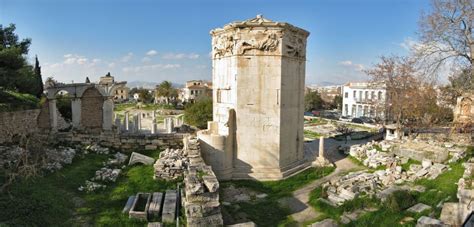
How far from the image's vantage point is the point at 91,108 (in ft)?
60.9

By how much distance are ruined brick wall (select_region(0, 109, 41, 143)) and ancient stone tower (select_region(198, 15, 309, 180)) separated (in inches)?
258

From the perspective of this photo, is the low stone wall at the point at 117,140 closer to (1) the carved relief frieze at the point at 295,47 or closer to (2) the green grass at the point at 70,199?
(2) the green grass at the point at 70,199

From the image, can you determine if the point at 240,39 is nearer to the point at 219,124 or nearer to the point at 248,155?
the point at 219,124

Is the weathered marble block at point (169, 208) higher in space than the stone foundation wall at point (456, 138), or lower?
lower

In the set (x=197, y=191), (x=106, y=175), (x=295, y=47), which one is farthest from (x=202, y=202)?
(x=295, y=47)

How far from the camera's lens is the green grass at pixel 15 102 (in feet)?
40.6

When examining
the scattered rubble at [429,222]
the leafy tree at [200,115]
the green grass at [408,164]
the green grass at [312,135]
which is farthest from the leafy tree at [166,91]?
the scattered rubble at [429,222]

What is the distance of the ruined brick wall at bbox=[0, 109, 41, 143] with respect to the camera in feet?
34.6

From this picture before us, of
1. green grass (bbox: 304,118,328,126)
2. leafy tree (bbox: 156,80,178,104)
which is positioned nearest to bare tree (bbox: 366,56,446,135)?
green grass (bbox: 304,118,328,126)

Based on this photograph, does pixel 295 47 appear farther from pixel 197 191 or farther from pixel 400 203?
pixel 197 191

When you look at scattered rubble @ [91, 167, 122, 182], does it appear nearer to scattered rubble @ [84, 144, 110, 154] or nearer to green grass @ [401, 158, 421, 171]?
scattered rubble @ [84, 144, 110, 154]

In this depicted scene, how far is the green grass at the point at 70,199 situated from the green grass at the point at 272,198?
7.74 ft

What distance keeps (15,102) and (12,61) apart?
1.93 metres

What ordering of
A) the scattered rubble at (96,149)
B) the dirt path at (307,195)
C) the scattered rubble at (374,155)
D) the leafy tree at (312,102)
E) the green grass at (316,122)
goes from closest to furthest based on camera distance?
1. the dirt path at (307,195)
2. the scattered rubble at (96,149)
3. the scattered rubble at (374,155)
4. the green grass at (316,122)
5. the leafy tree at (312,102)
